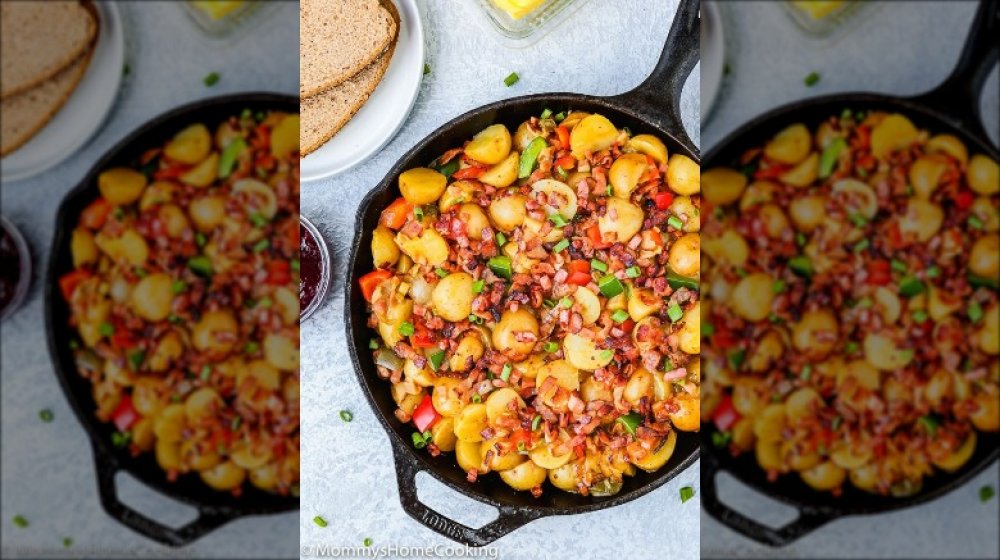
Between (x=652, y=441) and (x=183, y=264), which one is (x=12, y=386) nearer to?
(x=183, y=264)

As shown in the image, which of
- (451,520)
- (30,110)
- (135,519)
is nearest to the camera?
(30,110)

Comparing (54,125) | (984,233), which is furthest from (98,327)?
(984,233)

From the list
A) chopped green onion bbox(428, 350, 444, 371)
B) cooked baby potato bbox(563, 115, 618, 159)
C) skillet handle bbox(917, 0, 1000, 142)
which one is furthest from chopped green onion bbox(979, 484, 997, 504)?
chopped green onion bbox(428, 350, 444, 371)

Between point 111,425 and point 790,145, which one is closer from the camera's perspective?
point 790,145

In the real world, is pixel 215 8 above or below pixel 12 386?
→ above

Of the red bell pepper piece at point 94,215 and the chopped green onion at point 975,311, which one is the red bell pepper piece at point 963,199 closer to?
the chopped green onion at point 975,311

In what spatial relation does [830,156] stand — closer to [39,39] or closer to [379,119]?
[379,119]

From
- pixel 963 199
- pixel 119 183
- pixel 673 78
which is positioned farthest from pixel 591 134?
pixel 119 183
